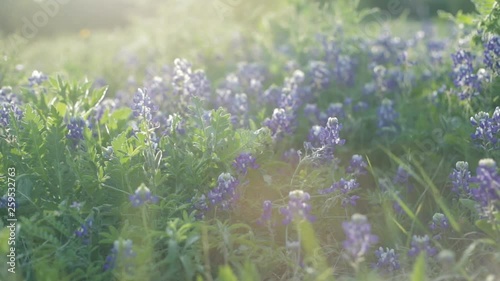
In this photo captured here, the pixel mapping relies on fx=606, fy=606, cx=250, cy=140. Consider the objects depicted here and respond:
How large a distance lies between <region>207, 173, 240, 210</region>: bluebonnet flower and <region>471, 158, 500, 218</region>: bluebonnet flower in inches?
42.6

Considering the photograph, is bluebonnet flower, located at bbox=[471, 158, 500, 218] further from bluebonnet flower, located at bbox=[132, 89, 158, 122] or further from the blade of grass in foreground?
bluebonnet flower, located at bbox=[132, 89, 158, 122]

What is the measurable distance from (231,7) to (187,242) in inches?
267

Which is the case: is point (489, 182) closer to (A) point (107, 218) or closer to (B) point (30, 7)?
(A) point (107, 218)

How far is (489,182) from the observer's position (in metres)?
2.38

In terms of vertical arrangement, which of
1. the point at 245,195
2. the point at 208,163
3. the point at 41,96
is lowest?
the point at 245,195

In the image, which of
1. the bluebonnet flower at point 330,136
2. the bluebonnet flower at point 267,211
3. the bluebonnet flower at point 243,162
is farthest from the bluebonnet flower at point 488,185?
the bluebonnet flower at point 243,162

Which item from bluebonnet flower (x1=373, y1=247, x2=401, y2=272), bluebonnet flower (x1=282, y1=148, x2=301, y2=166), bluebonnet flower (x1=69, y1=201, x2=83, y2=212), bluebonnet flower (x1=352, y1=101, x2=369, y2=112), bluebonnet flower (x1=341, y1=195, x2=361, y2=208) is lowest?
bluebonnet flower (x1=373, y1=247, x2=401, y2=272)

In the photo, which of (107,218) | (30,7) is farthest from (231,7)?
(30,7)

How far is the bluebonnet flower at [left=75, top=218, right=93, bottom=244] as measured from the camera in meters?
2.70

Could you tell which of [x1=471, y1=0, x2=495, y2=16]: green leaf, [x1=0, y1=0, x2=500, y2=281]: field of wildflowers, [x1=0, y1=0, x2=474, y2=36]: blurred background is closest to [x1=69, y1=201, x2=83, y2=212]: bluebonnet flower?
[x1=0, y1=0, x2=500, y2=281]: field of wildflowers

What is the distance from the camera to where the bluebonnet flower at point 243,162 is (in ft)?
9.87

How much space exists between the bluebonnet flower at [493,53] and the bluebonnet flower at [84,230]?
2.39 m

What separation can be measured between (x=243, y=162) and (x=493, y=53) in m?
1.65

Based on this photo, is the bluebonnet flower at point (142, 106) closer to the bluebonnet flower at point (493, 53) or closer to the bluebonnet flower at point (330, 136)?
the bluebonnet flower at point (330, 136)
